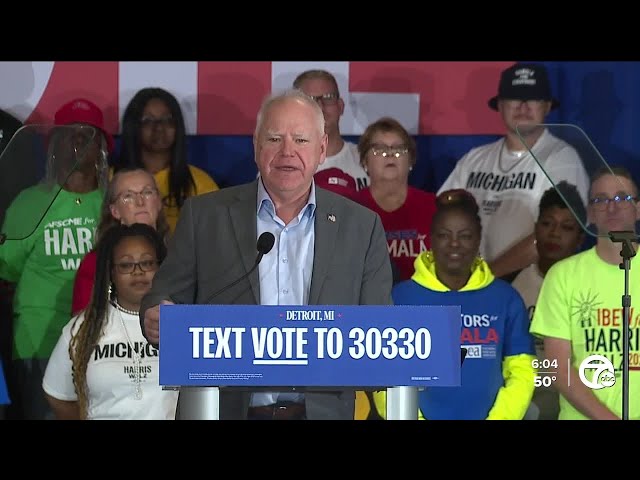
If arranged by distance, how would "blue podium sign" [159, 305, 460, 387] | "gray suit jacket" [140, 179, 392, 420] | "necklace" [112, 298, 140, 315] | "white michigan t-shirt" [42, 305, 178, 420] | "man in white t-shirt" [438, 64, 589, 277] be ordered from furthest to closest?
"man in white t-shirt" [438, 64, 589, 277]
"necklace" [112, 298, 140, 315]
"white michigan t-shirt" [42, 305, 178, 420]
"gray suit jacket" [140, 179, 392, 420]
"blue podium sign" [159, 305, 460, 387]

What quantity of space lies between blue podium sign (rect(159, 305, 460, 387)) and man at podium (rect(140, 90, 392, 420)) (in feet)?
1.46

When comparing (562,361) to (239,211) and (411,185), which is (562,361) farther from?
(239,211)

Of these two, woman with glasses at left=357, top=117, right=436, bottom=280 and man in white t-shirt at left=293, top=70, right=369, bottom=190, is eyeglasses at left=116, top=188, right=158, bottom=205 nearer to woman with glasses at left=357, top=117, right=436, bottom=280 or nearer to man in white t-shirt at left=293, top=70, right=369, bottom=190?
man in white t-shirt at left=293, top=70, right=369, bottom=190

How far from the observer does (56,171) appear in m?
5.00

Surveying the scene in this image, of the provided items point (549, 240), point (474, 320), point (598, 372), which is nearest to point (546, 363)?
point (598, 372)

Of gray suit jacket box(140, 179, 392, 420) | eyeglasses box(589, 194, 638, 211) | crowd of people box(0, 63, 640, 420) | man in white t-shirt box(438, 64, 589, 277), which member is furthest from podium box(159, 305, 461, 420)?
man in white t-shirt box(438, 64, 589, 277)

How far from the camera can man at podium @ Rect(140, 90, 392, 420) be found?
12.0 ft

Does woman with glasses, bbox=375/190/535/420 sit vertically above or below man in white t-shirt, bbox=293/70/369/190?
below

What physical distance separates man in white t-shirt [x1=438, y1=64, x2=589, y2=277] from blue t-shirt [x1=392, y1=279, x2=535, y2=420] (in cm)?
27

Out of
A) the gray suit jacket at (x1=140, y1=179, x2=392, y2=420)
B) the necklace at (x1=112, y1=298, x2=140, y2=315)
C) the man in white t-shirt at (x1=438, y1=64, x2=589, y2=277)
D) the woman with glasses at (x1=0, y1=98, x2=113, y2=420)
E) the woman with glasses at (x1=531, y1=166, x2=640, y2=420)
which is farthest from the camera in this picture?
the man in white t-shirt at (x1=438, y1=64, x2=589, y2=277)

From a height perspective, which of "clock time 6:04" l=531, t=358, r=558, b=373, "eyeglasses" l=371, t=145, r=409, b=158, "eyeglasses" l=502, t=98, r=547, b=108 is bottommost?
"clock time 6:04" l=531, t=358, r=558, b=373

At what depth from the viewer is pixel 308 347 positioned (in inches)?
124

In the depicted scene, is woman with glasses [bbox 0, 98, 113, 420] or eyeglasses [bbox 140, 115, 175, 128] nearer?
woman with glasses [bbox 0, 98, 113, 420]

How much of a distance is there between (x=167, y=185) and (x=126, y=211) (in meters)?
0.26
